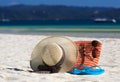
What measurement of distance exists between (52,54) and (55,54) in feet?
0.18

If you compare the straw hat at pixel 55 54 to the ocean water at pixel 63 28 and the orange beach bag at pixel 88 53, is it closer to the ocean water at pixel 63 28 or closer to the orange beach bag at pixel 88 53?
the orange beach bag at pixel 88 53

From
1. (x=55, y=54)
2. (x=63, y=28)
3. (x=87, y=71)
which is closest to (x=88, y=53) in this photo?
(x=87, y=71)

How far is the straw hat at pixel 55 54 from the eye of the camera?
26.9 ft

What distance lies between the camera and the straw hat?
323 inches

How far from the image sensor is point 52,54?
8.15 meters

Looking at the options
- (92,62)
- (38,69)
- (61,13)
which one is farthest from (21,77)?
(61,13)

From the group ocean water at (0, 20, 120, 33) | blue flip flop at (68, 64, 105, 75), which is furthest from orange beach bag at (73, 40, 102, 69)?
ocean water at (0, 20, 120, 33)

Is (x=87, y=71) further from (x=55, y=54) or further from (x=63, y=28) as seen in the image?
(x=63, y=28)

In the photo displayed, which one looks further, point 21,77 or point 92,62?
point 92,62

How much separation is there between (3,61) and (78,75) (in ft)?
9.40

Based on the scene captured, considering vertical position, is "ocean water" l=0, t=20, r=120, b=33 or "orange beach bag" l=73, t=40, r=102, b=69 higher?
"orange beach bag" l=73, t=40, r=102, b=69

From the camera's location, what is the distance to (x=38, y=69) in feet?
27.8

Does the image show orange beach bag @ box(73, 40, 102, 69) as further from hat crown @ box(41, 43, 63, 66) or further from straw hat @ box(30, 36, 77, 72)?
hat crown @ box(41, 43, 63, 66)

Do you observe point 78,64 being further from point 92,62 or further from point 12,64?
point 12,64
